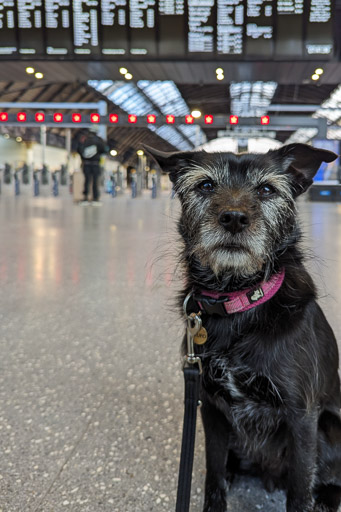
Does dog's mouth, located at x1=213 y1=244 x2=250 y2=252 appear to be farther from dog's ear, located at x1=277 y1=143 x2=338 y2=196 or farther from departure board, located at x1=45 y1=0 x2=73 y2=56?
departure board, located at x1=45 y1=0 x2=73 y2=56

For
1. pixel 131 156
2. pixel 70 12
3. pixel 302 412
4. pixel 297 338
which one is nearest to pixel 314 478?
pixel 302 412

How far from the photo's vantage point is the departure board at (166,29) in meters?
8.88

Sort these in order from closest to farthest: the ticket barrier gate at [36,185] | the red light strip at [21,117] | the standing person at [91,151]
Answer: the standing person at [91,151] < the red light strip at [21,117] < the ticket barrier gate at [36,185]

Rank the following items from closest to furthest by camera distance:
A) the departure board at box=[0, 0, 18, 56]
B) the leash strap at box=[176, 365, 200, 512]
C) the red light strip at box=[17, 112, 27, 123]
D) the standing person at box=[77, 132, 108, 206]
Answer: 1. the leash strap at box=[176, 365, 200, 512]
2. the departure board at box=[0, 0, 18, 56]
3. the standing person at box=[77, 132, 108, 206]
4. the red light strip at box=[17, 112, 27, 123]

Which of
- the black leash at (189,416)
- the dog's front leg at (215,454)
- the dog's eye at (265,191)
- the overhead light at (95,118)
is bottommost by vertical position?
the dog's front leg at (215,454)

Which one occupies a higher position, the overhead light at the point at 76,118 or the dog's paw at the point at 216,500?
the overhead light at the point at 76,118

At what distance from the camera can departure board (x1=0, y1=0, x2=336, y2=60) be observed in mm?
8883

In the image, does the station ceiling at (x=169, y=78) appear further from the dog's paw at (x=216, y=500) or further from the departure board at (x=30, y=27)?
the departure board at (x=30, y=27)

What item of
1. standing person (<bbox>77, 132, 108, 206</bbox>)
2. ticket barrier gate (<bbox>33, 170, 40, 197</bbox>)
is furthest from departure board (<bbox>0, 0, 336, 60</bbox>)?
ticket barrier gate (<bbox>33, 170, 40, 197</bbox>)

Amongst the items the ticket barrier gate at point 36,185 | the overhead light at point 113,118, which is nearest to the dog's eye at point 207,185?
the overhead light at point 113,118

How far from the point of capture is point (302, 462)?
1.07 m

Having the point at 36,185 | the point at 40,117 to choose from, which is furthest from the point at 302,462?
the point at 36,185

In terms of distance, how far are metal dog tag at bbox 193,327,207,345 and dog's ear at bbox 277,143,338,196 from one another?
0.44 m

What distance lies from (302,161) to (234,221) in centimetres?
29
